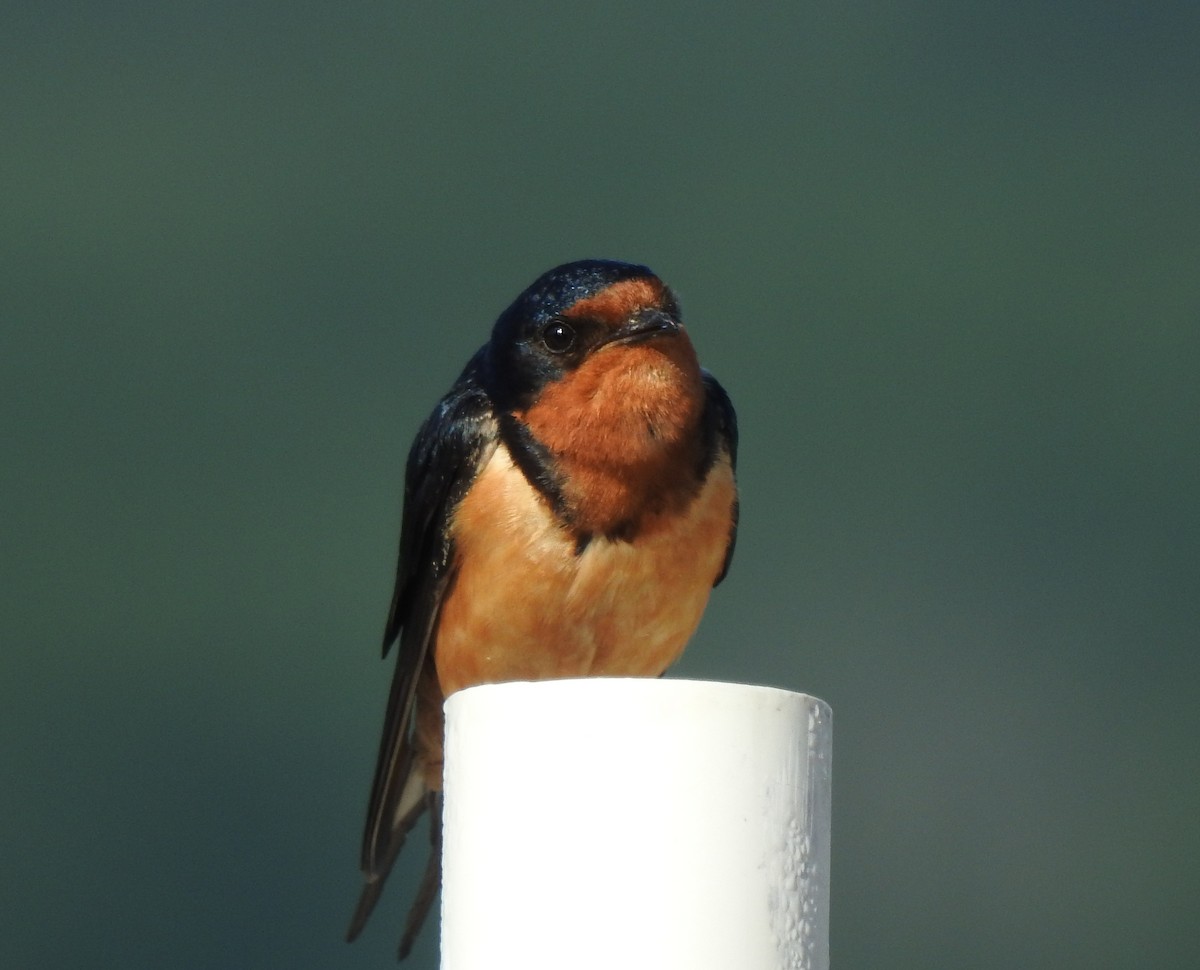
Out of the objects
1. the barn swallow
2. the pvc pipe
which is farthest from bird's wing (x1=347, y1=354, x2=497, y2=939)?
the pvc pipe

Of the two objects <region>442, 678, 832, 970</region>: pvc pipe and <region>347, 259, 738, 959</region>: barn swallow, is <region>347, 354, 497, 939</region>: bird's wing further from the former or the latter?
<region>442, 678, 832, 970</region>: pvc pipe

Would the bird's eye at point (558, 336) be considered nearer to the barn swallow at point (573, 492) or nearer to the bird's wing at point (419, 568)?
the barn swallow at point (573, 492)

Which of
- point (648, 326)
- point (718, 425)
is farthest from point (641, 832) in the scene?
point (718, 425)

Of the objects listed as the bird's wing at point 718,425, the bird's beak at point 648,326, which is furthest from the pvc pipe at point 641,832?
the bird's wing at point 718,425

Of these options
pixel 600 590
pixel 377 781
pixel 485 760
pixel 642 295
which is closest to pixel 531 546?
pixel 600 590

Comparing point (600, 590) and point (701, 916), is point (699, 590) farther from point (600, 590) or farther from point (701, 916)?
point (701, 916)

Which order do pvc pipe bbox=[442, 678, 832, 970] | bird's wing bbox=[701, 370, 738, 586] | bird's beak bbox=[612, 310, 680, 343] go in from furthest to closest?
bird's wing bbox=[701, 370, 738, 586] → bird's beak bbox=[612, 310, 680, 343] → pvc pipe bbox=[442, 678, 832, 970]
